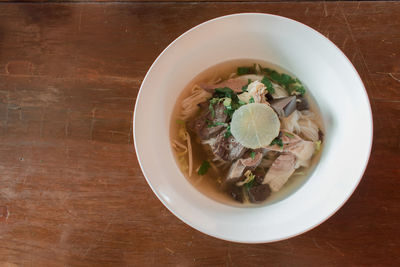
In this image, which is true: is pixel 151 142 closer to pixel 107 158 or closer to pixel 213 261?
pixel 107 158

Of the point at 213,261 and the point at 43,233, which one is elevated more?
the point at 213,261

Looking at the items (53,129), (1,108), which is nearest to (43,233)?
(53,129)

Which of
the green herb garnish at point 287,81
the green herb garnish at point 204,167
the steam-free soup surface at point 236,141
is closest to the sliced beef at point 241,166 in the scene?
the steam-free soup surface at point 236,141

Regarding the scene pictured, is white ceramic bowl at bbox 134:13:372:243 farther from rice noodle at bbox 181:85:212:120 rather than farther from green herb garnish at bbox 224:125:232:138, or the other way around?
green herb garnish at bbox 224:125:232:138

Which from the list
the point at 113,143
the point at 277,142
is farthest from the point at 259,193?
the point at 113,143

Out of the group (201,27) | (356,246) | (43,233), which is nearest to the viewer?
(201,27)

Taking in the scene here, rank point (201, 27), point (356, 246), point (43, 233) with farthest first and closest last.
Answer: point (43, 233) < point (356, 246) < point (201, 27)

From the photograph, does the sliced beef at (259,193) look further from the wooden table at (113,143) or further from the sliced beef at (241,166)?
the wooden table at (113,143)
